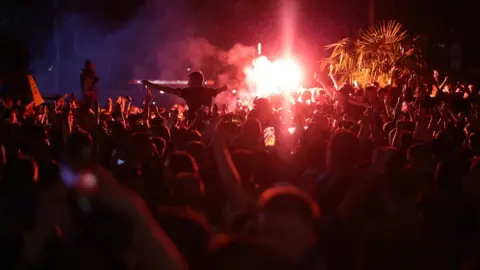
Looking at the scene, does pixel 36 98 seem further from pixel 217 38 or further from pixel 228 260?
pixel 217 38

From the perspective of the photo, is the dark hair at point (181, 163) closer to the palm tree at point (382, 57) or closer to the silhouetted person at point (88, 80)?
the silhouetted person at point (88, 80)

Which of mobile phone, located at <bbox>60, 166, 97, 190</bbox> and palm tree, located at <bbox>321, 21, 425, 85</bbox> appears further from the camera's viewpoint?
palm tree, located at <bbox>321, 21, 425, 85</bbox>

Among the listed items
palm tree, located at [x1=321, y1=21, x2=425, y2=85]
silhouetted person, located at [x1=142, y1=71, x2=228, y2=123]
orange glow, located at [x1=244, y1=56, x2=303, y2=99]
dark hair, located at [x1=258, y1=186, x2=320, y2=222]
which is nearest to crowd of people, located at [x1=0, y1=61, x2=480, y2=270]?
dark hair, located at [x1=258, y1=186, x2=320, y2=222]

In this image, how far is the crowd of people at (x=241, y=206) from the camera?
11.1 ft

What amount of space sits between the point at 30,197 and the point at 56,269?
1136mm

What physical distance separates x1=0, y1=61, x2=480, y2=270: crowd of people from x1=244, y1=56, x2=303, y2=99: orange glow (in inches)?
352

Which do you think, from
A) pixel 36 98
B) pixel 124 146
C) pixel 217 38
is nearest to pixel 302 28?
pixel 217 38

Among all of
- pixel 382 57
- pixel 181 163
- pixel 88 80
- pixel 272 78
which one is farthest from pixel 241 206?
pixel 382 57

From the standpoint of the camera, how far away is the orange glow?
15.6 m

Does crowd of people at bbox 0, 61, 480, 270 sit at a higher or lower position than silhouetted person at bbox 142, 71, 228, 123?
lower

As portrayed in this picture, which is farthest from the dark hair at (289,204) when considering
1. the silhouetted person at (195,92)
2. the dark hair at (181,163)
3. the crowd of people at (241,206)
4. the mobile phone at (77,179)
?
the silhouetted person at (195,92)

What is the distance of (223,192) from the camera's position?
5.01m

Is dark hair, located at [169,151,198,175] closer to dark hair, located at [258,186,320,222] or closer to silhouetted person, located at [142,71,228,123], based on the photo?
dark hair, located at [258,186,320,222]

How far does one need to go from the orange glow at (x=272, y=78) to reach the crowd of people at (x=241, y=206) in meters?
8.93
